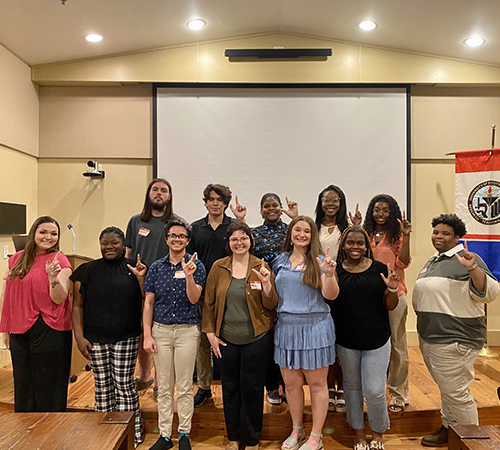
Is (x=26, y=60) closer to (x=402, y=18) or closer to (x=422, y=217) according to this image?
(x=402, y=18)

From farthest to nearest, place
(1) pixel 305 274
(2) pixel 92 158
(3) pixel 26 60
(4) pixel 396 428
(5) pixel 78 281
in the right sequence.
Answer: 1. (2) pixel 92 158
2. (3) pixel 26 60
3. (4) pixel 396 428
4. (5) pixel 78 281
5. (1) pixel 305 274

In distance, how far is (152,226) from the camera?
300 cm

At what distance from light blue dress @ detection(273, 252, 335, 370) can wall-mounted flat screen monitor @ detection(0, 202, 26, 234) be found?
3.17 metres

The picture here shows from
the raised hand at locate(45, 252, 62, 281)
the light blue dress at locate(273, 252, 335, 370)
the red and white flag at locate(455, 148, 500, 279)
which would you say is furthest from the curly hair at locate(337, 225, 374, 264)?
the red and white flag at locate(455, 148, 500, 279)

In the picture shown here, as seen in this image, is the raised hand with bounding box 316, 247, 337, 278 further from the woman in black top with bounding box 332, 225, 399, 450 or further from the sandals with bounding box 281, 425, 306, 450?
the sandals with bounding box 281, 425, 306, 450

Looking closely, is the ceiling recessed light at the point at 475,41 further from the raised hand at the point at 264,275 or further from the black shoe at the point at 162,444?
the black shoe at the point at 162,444

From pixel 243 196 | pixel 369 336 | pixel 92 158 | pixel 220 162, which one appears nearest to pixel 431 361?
pixel 369 336

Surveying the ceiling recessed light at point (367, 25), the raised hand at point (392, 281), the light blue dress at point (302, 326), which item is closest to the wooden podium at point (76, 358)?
the light blue dress at point (302, 326)

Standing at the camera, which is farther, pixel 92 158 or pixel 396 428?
pixel 92 158

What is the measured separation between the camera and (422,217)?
484 cm

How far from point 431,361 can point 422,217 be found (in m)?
2.62

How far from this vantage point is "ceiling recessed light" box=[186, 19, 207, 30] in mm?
4227

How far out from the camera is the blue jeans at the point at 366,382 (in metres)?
2.44

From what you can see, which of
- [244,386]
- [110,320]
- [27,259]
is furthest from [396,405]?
[27,259]
